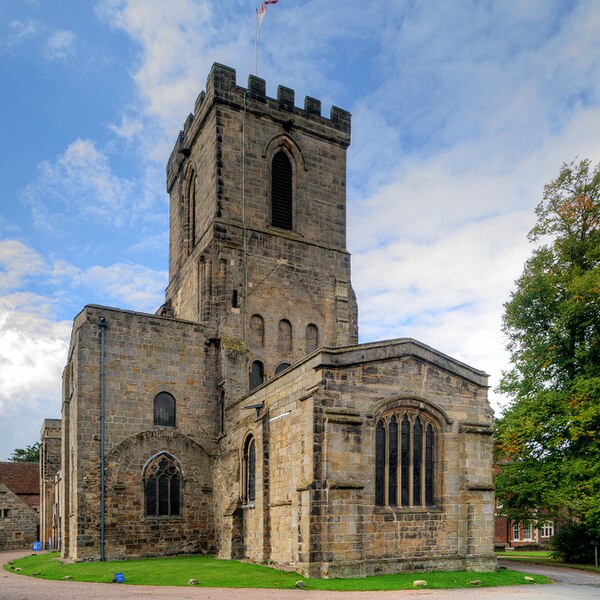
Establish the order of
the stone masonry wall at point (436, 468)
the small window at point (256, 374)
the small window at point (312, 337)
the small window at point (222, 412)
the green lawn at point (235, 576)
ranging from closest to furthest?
the green lawn at point (235, 576) < the stone masonry wall at point (436, 468) < the small window at point (222, 412) < the small window at point (256, 374) < the small window at point (312, 337)

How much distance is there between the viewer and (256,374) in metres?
30.4

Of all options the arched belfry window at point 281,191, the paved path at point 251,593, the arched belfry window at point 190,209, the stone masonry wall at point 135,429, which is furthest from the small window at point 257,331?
the paved path at point 251,593

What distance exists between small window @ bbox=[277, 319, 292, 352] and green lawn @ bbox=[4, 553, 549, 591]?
11014mm

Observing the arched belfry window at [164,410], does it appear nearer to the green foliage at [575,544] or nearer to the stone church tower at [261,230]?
the stone church tower at [261,230]

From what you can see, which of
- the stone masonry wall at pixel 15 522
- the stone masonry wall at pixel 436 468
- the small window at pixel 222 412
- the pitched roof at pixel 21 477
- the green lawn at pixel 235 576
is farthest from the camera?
the pitched roof at pixel 21 477

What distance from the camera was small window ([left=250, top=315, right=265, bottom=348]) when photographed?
3058 cm

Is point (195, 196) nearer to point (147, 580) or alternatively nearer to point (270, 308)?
point (270, 308)

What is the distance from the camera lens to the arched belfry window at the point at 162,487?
26312mm

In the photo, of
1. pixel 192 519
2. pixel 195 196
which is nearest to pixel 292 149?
pixel 195 196

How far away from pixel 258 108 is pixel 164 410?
16334mm

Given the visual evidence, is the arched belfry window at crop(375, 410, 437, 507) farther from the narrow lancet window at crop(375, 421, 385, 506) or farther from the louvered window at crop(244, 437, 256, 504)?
the louvered window at crop(244, 437, 256, 504)

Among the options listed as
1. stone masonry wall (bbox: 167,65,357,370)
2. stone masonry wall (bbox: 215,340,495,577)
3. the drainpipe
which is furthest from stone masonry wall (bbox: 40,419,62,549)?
stone masonry wall (bbox: 215,340,495,577)

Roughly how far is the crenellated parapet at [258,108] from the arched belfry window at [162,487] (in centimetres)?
1780

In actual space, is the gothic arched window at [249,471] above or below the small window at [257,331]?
below
